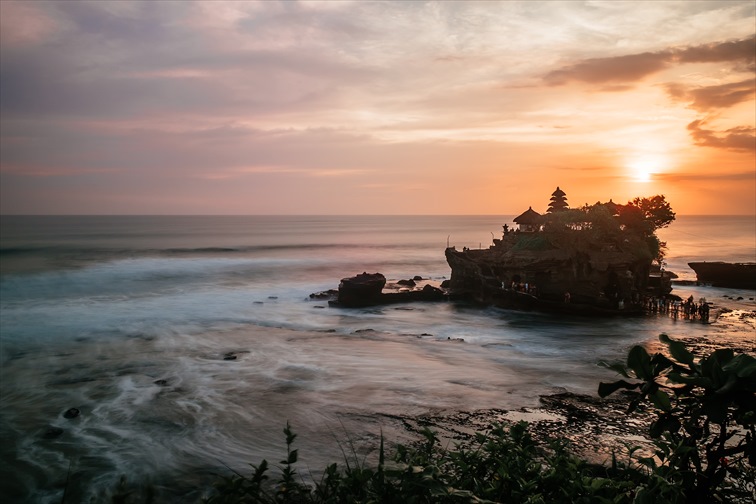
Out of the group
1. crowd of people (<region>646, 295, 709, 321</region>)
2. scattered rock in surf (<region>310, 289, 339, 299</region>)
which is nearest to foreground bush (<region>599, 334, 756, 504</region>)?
crowd of people (<region>646, 295, 709, 321</region>)

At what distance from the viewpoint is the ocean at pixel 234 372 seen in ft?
47.4

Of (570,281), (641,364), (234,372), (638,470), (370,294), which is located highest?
(641,364)

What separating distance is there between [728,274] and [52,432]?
62.7 m

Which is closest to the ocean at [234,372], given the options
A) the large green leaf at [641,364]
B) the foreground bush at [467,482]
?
the foreground bush at [467,482]

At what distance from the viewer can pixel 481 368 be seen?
23391mm

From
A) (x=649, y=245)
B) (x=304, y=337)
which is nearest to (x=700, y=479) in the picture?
(x=304, y=337)

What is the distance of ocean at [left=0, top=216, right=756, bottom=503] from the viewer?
14.4 metres

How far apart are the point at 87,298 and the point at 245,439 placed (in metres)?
37.8

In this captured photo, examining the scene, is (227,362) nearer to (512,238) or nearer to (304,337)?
(304,337)

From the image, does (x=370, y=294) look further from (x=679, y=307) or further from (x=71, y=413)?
(x=71, y=413)

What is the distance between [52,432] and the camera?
15.8 m

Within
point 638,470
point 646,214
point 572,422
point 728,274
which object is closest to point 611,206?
point 646,214

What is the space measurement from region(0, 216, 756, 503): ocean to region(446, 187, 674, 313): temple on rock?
1981 millimetres

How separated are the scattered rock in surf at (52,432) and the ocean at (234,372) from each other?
1.9 inches
